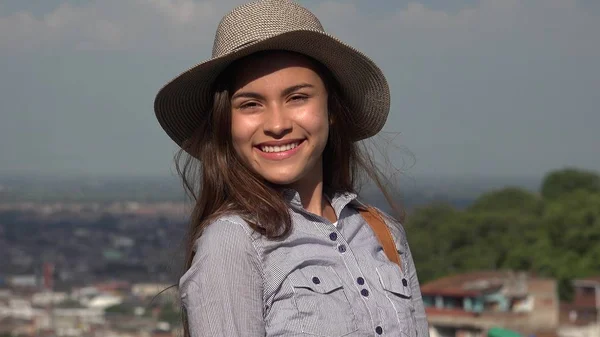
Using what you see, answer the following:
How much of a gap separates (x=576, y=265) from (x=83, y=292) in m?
24.4

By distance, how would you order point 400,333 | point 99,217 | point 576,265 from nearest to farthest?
point 400,333 → point 576,265 → point 99,217

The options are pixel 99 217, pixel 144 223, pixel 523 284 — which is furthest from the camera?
pixel 99 217

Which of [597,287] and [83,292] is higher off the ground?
[83,292]

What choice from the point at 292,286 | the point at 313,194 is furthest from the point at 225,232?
the point at 313,194

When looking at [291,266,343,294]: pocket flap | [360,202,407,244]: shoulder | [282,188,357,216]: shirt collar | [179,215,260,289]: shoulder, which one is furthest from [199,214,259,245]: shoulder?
[360,202,407,244]: shoulder

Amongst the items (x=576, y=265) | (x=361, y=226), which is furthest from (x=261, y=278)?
(x=576, y=265)

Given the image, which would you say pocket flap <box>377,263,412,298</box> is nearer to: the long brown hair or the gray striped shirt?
the gray striped shirt

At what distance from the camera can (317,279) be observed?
2.03 meters

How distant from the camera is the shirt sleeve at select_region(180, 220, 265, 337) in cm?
192

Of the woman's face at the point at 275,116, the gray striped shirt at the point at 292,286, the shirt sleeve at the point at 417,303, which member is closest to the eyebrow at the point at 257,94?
the woman's face at the point at 275,116

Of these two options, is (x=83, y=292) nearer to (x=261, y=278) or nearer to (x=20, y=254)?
(x=20, y=254)

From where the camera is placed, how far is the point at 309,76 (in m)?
2.18

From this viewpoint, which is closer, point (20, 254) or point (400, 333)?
point (400, 333)

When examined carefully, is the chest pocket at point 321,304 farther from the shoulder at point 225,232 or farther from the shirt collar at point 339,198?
the shirt collar at point 339,198
